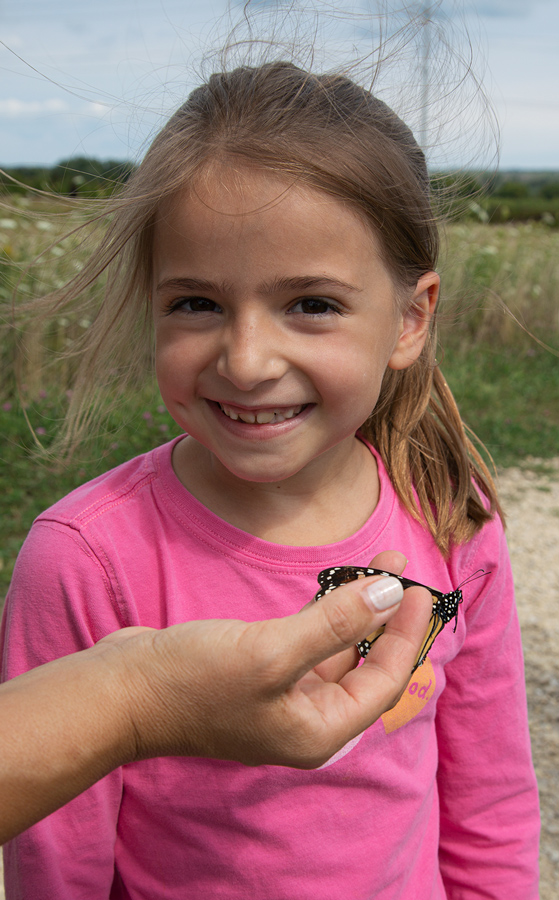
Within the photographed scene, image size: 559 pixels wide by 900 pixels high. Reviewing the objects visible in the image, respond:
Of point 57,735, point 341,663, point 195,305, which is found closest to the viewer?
point 57,735

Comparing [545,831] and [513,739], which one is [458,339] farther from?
[513,739]

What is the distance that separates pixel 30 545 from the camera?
4.43 ft

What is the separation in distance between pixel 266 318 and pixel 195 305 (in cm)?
15

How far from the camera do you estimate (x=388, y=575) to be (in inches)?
44.4

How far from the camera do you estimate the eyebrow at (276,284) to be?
129cm

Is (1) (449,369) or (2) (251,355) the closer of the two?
(2) (251,355)

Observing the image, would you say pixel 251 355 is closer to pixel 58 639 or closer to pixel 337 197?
pixel 337 197

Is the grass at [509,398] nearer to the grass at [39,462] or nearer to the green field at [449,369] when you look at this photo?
the green field at [449,369]

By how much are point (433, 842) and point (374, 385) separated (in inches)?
40.4

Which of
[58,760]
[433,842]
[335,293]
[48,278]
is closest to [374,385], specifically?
[335,293]

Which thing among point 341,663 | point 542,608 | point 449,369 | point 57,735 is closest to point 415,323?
point 341,663

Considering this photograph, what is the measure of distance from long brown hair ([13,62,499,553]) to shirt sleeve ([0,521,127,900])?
2.02 feet

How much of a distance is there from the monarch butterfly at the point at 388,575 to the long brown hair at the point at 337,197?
334 millimetres

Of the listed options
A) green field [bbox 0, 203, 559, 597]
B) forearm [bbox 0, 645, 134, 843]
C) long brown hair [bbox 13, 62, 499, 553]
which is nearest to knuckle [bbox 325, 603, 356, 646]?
forearm [bbox 0, 645, 134, 843]
